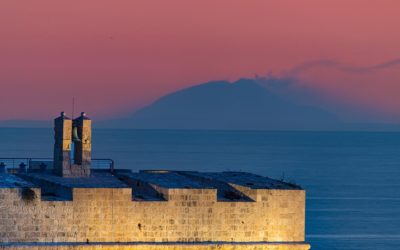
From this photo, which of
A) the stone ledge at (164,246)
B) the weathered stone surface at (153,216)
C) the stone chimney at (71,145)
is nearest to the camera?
the stone ledge at (164,246)

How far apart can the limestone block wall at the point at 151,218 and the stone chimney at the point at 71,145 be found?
2925mm

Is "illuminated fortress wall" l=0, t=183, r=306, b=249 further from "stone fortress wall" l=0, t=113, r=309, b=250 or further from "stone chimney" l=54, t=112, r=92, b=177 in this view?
"stone chimney" l=54, t=112, r=92, b=177

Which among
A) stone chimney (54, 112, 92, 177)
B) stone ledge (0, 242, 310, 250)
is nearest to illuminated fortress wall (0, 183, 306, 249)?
stone ledge (0, 242, 310, 250)

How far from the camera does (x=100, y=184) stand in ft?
113

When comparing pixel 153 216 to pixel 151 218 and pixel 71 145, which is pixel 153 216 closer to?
pixel 151 218

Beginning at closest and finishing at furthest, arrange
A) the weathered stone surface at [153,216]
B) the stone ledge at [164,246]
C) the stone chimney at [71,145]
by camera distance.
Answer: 1. the stone ledge at [164,246]
2. the weathered stone surface at [153,216]
3. the stone chimney at [71,145]

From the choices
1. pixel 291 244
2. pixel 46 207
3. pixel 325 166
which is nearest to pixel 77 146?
pixel 46 207

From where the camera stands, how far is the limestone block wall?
Answer: 32906mm

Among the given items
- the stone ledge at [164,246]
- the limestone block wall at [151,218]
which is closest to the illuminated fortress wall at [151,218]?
the limestone block wall at [151,218]

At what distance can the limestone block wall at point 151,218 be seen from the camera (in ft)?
108

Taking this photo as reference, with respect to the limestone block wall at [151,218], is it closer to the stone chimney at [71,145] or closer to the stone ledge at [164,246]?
the stone ledge at [164,246]

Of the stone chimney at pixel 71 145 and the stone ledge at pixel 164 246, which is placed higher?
the stone chimney at pixel 71 145

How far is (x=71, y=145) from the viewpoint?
1441 inches

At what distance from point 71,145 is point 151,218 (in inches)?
157
